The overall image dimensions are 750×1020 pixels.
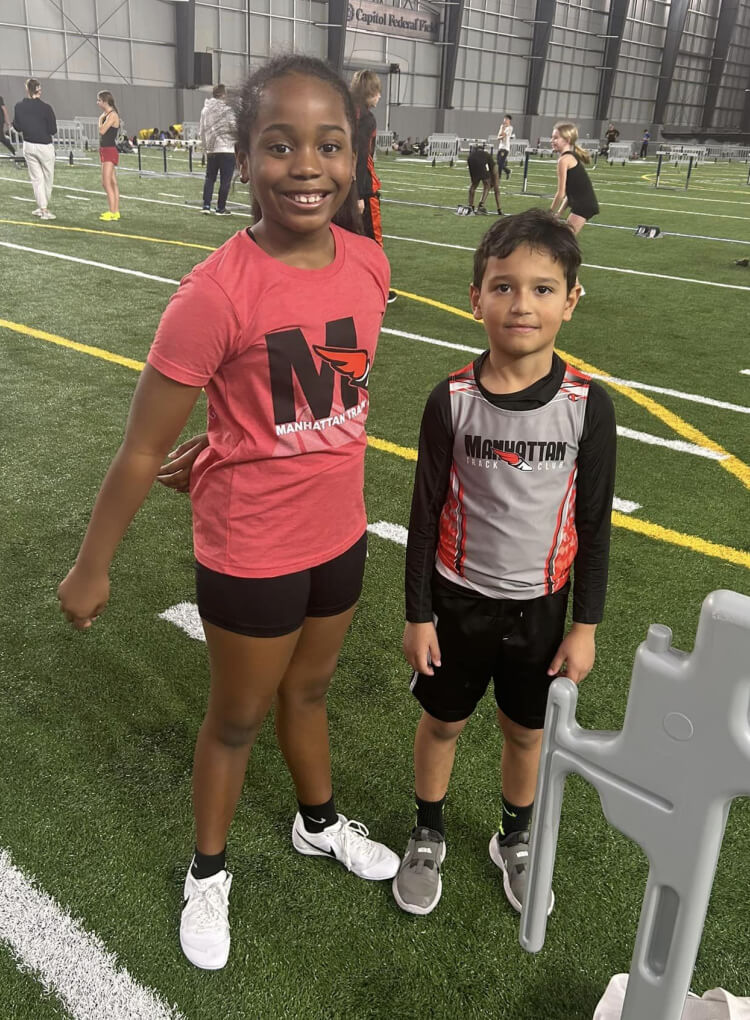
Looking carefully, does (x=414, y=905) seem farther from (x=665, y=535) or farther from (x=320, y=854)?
(x=665, y=535)

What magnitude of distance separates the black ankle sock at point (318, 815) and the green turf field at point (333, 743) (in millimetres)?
106

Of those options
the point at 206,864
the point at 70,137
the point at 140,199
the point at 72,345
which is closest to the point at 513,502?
the point at 206,864

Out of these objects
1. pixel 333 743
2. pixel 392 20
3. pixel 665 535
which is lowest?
pixel 333 743

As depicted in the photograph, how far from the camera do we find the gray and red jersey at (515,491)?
5.77 feet

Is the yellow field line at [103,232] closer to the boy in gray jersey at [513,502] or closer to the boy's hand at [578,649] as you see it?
the boy in gray jersey at [513,502]

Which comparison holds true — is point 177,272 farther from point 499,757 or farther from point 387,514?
point 499,757

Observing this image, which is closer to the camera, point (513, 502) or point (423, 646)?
point (513, 502)

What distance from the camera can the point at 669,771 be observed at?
1.11 meters

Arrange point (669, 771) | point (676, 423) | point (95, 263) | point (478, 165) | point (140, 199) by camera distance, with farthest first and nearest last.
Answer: point (140, 199), point (478, 165), point (95, 263), point (676, 423), point (669, 771)

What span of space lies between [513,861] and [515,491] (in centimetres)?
103

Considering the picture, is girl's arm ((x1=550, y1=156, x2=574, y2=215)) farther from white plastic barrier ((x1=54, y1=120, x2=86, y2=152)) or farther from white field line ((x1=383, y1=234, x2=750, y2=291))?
white plastic barrier ((x1=54, y1=120, x2=86, y2=152))

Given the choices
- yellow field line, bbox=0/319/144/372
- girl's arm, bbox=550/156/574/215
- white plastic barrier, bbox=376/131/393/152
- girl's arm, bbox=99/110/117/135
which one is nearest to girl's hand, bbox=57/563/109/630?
yellow field line, bbox=0/319/144/372

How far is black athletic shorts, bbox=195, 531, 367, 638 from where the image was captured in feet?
5.56

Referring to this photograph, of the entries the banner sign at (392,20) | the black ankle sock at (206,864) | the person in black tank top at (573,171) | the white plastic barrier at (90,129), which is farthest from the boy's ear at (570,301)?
the banner sign at (392,20)
